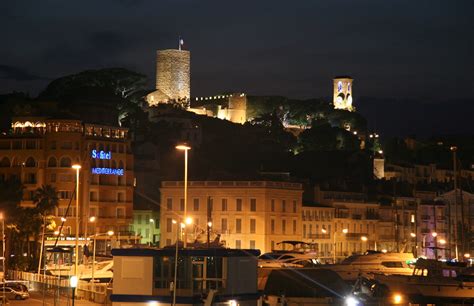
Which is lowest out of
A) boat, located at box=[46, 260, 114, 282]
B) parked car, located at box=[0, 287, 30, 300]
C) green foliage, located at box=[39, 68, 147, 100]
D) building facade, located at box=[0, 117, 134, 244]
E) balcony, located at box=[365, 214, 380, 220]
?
parked car, located at box=[0, 287, 30, 300]

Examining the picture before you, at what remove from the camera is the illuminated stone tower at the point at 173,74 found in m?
166

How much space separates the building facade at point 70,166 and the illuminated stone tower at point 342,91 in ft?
328

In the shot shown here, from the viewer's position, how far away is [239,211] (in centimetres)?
8925

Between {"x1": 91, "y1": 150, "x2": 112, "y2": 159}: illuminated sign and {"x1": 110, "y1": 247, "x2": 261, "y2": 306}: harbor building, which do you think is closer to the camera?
{"x1": 110, "y1": 247, "x2": 261, "y2": 306}: harbor building

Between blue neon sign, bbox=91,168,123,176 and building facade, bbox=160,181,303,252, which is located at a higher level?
blue neon sign, bbox=91,168,123,176

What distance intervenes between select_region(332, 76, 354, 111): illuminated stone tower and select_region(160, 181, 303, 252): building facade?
343 feet

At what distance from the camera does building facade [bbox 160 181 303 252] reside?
88.1m

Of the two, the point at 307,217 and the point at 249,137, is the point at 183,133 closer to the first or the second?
the point at 249,137

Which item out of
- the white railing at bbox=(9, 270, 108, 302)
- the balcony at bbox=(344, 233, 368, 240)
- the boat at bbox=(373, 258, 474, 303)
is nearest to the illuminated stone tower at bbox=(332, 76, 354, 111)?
the balcony at bbox=(344, 233, 368, 240)

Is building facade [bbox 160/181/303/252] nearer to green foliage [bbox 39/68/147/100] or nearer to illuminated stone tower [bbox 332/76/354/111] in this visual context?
green foliage [bbox 39/68/147/100]

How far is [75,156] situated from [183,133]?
43.6m

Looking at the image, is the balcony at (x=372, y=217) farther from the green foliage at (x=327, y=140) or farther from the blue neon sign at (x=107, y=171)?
the green foliage at (x=327, y=140)

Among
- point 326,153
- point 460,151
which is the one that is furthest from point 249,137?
point 460,151

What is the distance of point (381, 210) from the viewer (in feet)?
352
